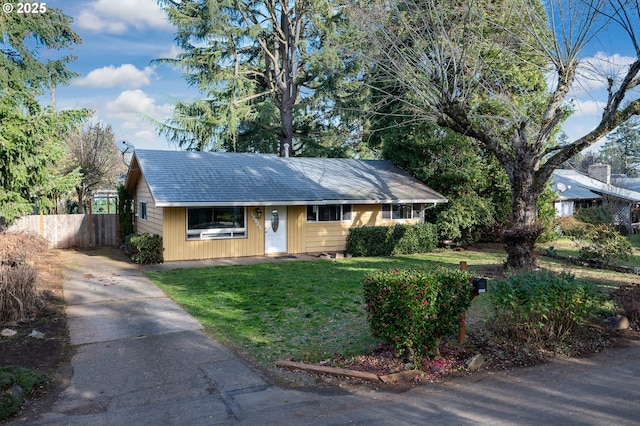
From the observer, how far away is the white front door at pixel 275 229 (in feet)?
54.4

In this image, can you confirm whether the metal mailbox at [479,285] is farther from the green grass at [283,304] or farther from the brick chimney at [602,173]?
the brick chimney at [602,173]

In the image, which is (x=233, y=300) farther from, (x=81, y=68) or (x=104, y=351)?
(x=81, y=68)

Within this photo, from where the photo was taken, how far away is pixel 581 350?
20.3ft

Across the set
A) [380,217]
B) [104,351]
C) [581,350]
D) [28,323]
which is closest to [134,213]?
[380,217]

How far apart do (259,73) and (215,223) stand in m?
16.1

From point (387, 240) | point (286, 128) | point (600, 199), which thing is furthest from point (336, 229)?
point (600, 199)

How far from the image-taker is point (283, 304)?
9.19m

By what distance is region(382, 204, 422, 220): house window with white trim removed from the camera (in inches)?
747

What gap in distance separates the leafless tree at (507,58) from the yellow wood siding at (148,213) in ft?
30.0

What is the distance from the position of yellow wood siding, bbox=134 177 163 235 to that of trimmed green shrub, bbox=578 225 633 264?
14482 mm

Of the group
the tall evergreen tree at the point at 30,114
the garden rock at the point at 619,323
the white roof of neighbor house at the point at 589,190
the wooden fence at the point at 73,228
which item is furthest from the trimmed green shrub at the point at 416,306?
the white roof of neighbor house at the point at 589,190

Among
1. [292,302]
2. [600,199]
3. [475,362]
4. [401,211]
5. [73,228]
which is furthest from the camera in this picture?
[600,199]

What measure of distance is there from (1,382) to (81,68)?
665 inches

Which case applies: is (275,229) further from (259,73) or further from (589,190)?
(589,190)
